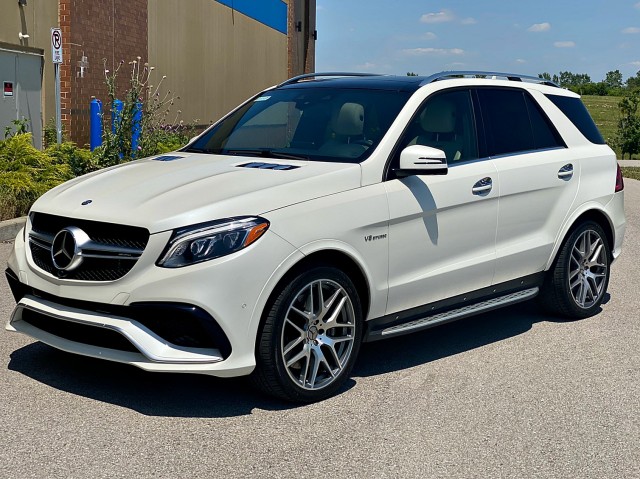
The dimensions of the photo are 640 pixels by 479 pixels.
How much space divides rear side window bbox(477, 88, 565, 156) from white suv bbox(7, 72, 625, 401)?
0.05 ft

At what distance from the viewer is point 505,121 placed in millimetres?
7059

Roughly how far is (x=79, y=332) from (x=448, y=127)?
281 cm

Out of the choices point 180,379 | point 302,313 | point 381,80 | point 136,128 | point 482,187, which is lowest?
point 180,379

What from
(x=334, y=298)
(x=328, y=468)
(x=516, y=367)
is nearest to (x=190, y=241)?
(x=334, y=298)

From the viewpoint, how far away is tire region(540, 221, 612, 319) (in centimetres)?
741

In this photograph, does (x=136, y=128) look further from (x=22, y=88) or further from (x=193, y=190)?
(x=193, y=190)

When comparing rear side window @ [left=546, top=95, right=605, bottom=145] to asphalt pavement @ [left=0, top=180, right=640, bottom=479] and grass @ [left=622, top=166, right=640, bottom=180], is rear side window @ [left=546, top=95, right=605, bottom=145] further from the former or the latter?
grass @ [left=622, top=166, right=640, bottom=180]

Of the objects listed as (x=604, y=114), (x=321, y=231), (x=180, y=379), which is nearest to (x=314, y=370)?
(x=321, y=231)

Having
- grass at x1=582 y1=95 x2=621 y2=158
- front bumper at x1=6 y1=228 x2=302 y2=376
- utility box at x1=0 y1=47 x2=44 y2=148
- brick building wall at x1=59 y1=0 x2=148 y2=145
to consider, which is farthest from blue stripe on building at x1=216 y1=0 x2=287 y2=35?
grass at x1=582 y1=95 x2=621 y2=158

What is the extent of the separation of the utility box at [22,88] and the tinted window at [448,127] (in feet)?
37.9

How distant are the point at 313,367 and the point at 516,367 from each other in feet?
5.26

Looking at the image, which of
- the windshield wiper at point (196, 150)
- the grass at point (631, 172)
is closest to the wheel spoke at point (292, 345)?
the windshield wiper at point (196, 150)

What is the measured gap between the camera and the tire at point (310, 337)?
520cm

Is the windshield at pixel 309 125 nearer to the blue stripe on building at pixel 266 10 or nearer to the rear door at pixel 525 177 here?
the rear door at pixel 525 177
